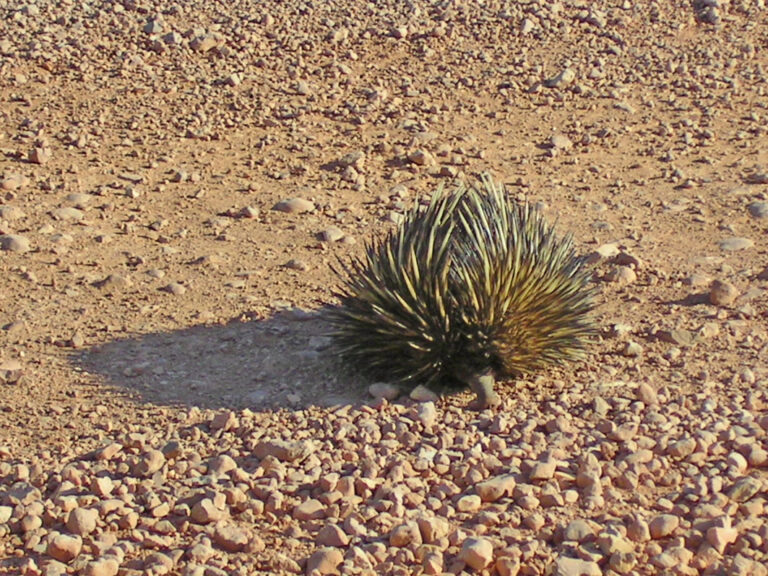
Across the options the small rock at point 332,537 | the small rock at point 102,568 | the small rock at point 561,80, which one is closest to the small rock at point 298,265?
the small rock at point 332,537

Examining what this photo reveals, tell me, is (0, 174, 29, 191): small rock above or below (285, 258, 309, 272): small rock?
below

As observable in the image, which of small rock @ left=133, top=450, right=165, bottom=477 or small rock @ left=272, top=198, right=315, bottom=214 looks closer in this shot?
small rock @ left=133, top=450, right=165, bottom=477

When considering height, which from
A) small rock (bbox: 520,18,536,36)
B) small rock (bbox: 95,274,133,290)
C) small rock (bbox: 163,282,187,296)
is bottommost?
small rock (bbox: 95,274,133,290)

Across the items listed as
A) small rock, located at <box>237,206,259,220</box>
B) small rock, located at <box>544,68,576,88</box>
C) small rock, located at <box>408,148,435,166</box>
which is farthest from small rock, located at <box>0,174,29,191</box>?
small rock, located at <box>544,68,576,88</box>

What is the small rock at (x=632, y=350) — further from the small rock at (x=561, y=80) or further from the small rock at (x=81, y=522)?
the small rock at (x=561, y=80)

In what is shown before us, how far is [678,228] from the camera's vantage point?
884 centimetres

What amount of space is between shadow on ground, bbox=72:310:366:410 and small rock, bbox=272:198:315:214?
5.44ft

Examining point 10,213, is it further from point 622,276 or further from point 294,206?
point 622,276

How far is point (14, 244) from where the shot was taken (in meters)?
8.38

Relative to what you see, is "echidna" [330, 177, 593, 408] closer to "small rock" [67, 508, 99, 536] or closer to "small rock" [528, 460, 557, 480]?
"small rock" [528, 460, 557, 480]

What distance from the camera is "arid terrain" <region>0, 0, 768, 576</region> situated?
4949 millimetres

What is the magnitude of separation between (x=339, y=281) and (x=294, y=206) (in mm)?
1302

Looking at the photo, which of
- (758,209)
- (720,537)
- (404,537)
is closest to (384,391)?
(404,537)

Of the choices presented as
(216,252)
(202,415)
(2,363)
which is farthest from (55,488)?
(216,252)
